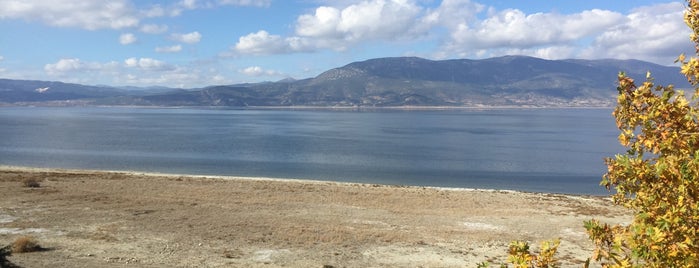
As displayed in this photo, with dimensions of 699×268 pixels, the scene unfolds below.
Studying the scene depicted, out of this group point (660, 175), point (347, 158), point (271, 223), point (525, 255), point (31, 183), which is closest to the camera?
point (525, 255)

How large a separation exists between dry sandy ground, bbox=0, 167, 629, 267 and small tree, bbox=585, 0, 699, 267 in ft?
59.2

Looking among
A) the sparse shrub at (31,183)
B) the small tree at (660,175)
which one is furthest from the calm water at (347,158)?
the small tree at (660,175)

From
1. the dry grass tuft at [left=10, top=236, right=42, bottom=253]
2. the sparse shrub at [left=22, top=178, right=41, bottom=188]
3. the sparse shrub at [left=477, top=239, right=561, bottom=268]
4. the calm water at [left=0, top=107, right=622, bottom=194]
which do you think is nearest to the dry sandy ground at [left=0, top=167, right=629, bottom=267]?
the dry grass tuft at [left=10, top=236, right=42, bottom=253]

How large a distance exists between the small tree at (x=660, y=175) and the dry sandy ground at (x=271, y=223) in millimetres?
18056

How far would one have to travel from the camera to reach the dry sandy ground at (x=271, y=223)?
78.0ft

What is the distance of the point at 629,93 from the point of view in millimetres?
6215

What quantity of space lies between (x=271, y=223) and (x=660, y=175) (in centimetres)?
2716

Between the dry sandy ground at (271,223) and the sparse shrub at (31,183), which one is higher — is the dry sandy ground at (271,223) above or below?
below

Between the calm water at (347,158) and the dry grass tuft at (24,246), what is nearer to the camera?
the dry grass tuft at (24,246)

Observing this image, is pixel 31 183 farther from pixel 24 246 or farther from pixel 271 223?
pixel 271 223

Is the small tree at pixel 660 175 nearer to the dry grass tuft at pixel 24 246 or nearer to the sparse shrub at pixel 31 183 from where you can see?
the dry grass tuft at pixel 24 246

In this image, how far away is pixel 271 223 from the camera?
3084 cm

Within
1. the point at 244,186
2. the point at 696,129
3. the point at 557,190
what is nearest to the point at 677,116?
the point at 696,129

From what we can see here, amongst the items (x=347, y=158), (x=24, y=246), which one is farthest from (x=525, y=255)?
(x=347, y=158)
